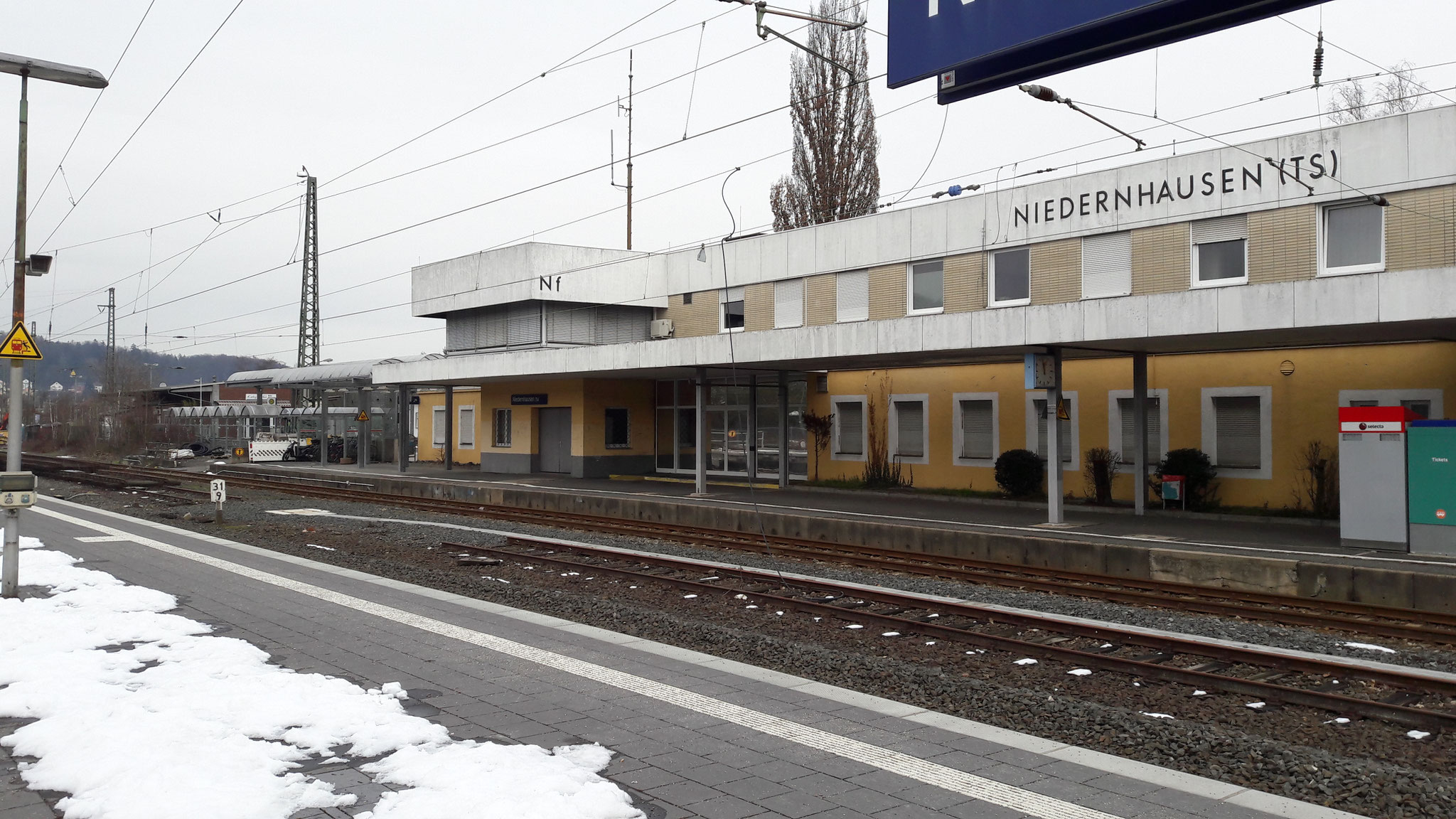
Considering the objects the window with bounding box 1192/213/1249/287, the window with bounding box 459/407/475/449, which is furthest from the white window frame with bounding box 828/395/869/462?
the window with bounding box 459/407/475/449

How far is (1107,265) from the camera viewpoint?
75.2 ft

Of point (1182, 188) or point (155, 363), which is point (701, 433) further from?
point (155, 363)

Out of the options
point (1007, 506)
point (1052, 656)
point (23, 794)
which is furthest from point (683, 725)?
point (1007, 506)

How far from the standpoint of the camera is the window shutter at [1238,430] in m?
21.2

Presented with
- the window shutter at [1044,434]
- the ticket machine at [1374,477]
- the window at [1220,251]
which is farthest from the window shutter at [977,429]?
the ticket machine at [1374,477]

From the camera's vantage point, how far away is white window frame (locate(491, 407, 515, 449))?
38.3 meters

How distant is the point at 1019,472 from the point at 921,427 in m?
3.87

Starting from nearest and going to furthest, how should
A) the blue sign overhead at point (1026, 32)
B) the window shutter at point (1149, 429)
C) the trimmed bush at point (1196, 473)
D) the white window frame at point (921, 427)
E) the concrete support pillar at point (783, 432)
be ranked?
1. the blue sign overhead at point (1026, 32)
2. the trimmed bush at point (1196, 473)
3. the window shutter at point (1149, 429)
4. the white window frame at point (921, 427)
5. the concrete support pillar at point (783, 432)

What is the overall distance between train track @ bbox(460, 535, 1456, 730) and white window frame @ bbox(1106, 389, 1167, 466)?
12.3 m

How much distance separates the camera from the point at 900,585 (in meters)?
13.6

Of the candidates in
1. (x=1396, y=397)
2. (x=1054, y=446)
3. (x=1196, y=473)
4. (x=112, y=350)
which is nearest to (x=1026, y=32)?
(x=1054, y=446)

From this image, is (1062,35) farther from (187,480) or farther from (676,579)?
(187,480)

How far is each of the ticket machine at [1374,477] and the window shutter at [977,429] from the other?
10303 mm

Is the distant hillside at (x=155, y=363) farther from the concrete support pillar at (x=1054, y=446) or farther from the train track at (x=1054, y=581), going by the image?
A: the concrete support pillar at (x=1054, y=446)
